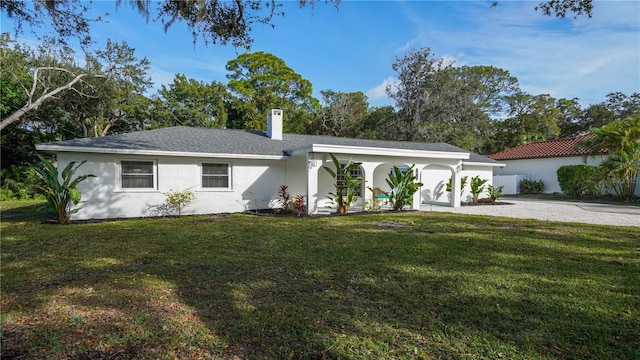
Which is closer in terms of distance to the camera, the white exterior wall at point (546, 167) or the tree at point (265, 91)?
the white exterior wall at point (546, 167)

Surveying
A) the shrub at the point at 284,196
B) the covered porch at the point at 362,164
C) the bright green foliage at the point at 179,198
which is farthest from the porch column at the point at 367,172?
the bright green foliage at the point at 179,198

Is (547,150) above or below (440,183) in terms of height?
above

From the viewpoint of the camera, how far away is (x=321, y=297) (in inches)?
154

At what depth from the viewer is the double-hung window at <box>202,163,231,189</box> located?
39.4ft

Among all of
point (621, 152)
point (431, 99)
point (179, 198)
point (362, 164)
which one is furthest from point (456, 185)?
point (431, 99)

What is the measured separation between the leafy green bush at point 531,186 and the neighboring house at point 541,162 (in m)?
0.30

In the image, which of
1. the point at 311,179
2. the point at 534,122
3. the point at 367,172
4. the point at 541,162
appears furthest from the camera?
the point at 534,122

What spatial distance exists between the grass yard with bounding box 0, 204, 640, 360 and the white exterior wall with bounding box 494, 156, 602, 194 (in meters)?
17.1

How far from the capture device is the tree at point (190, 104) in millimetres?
27223

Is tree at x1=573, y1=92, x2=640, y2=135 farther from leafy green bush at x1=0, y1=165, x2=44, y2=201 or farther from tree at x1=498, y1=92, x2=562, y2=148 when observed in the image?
leafy green bush at x1=0, y1=165, x2=44, y2=201

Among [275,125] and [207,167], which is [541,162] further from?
[207,167]

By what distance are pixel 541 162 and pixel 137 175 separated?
26.1 m

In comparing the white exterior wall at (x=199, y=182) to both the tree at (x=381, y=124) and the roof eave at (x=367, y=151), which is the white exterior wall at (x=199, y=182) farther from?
the tree at (x=381, y=124)

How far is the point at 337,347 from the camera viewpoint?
2.80 m
